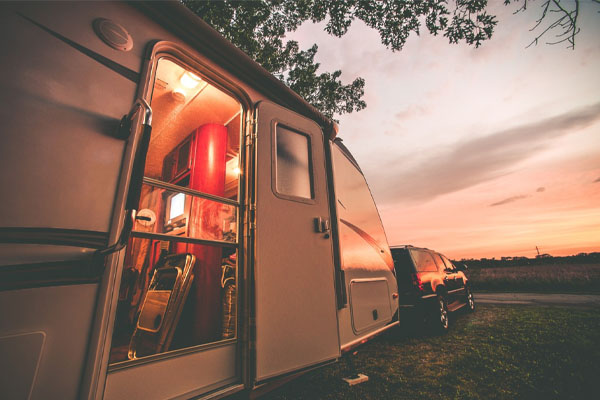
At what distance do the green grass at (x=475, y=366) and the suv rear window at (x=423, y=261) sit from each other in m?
1.17

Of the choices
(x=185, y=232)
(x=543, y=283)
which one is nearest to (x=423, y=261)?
(x=185, y=232)

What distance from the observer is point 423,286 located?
14.9ft

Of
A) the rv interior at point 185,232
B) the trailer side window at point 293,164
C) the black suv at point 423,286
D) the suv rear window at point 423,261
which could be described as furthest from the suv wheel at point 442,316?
the rv interior at point 185,232

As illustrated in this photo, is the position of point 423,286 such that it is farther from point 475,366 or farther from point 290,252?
point 290,252

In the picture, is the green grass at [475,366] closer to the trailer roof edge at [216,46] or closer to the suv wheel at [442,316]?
the suv wheel at [442,316]

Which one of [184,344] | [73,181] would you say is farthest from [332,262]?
[73,181]

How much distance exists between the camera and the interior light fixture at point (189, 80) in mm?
2284

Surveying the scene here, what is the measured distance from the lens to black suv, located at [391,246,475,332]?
447cm

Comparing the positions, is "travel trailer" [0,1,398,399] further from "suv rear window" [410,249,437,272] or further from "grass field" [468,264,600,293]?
"grass field" [468,264,600,293]

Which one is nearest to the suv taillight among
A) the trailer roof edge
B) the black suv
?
the black suv

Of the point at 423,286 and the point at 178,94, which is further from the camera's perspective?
the point at 423,286

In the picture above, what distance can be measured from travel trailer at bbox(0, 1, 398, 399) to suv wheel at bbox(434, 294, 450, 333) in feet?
7.36

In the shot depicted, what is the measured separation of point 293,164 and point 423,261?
4064 millimetres

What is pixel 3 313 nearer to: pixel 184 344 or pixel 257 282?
pixel 257 282
